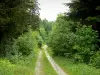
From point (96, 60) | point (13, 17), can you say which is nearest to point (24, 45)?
point (13, 17)

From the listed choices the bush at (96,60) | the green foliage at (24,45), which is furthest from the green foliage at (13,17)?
the green foliage at (24,45)

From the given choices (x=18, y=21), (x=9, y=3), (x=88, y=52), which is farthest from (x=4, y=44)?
(x=88, y=52)

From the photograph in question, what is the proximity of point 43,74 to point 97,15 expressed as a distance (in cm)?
993

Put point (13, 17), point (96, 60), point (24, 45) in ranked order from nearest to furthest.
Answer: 1. point (96, 60)
2. point (13, 17)
3. point (24, 45)

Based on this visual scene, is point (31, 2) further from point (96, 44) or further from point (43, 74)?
point (96, 44)

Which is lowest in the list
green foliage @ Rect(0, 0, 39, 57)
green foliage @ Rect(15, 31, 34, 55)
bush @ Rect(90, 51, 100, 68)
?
green foliage @ Rect(15, 31, 34, 55)

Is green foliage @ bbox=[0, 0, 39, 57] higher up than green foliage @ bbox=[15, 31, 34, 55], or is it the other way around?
green foliage @ bbox=[0, 0, 39, 57]

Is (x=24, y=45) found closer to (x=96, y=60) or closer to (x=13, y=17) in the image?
(x=13, y=17)

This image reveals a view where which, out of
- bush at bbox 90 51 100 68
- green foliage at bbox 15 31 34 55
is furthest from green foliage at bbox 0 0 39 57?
green foliage at bbox 15 31 34 55

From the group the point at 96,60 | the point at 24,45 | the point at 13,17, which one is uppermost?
the point at 13,17

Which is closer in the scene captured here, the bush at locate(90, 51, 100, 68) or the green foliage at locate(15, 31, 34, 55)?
the bush at locate(90, 51, 100, 68)

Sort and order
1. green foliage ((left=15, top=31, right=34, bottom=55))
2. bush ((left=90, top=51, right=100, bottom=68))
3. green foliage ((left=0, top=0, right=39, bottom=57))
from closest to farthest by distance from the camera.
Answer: bush ((left=90, top=51, right=100, bottom=68))
green foliage ((left=0, top=0, right=39, bottom=57))
green foliage ((left=15, top=31, right=34, bottom=55))

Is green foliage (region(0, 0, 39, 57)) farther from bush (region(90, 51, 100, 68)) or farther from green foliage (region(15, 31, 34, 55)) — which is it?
green foliage (region(15, 31, 34, 55))

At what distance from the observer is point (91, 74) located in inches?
810
